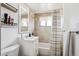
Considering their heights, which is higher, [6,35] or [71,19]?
[71,19]

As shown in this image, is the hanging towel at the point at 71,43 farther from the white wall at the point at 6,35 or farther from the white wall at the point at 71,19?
the white wall at the point at 6,35

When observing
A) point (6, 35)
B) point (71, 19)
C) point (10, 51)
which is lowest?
point (10, 51)

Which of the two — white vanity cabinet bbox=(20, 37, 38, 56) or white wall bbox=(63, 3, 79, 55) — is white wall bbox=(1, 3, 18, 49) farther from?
white wall bbox=(63, 3, 79, 55)

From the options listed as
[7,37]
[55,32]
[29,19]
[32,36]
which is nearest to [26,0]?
[7,37]

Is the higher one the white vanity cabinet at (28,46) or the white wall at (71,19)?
the white wall at (71,19)

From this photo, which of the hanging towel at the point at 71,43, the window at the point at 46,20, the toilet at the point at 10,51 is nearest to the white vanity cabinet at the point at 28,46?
the toilet at the point at 10,51

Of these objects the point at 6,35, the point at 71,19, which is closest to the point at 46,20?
the point at 71,19

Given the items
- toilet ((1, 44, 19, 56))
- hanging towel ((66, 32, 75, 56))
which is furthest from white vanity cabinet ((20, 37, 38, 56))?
hanging towel ((66, 32, 75, 56))

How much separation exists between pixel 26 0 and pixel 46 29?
107 centimetres

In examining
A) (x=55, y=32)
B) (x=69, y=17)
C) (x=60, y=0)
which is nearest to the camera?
(x=60, y=0)

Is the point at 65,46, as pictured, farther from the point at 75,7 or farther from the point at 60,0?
the point at 60,0

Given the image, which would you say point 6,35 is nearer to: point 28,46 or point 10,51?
point 10,51

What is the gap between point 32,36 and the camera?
1.67 meters

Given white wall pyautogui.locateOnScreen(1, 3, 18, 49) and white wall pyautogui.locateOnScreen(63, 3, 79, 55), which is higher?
white wall pyautogui.locateOnScreen(63, 3, 79, 55)
